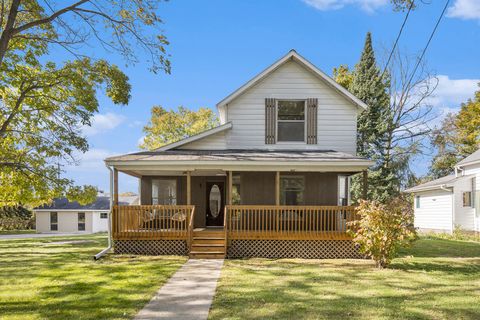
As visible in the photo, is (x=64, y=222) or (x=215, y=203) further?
(x=64, y=222)

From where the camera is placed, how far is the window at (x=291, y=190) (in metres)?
14.6

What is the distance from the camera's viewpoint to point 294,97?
15.2 meters

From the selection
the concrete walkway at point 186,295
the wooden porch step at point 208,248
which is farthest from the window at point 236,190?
the concrete walkway at point 186,295

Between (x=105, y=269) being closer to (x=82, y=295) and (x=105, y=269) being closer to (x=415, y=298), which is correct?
(x=82, y=295)

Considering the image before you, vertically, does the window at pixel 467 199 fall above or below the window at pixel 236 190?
below

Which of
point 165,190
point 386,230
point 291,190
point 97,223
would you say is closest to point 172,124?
point 97,223

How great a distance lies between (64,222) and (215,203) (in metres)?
28.9

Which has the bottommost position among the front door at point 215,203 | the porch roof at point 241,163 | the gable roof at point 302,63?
the front door at point 215,203

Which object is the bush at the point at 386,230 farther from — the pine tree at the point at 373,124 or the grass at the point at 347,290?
the pine tree at the point at 373,124

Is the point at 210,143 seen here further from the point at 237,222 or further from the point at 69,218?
the point at 69,218

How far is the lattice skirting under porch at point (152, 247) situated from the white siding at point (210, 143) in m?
4.22

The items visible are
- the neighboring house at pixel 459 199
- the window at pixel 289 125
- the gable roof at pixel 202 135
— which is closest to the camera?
the gable roof at pixel 202 135

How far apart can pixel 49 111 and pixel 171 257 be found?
7.42 m

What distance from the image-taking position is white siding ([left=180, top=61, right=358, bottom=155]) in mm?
15133
